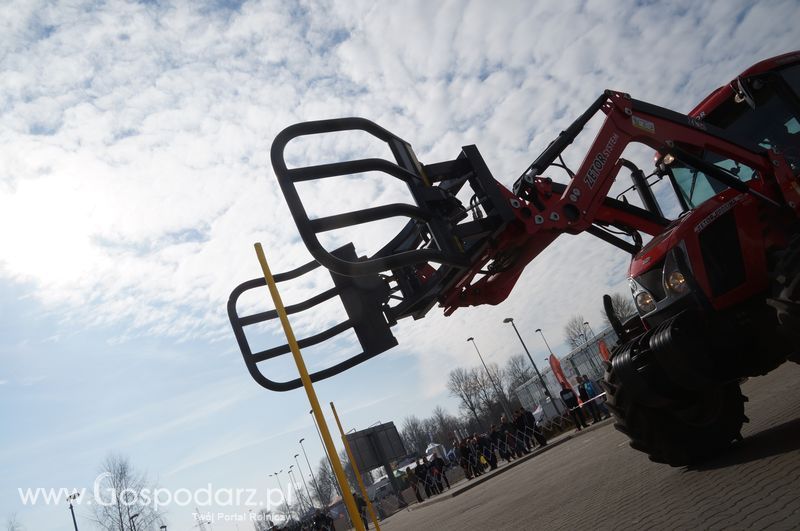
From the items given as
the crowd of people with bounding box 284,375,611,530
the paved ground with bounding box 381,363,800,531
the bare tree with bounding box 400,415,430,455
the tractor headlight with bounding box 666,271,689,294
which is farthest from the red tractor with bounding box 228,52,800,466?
the bare tree with bounding box 400,415,430,455

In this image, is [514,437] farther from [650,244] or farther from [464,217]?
[464,217]

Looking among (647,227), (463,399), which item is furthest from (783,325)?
(463,399)

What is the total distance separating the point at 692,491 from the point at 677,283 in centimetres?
179

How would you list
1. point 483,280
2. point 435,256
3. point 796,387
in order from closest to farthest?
point 435,256
point 483,280
point 796,387

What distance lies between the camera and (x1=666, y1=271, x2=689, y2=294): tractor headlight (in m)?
5.17

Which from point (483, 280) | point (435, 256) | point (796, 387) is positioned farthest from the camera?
point (796, 387)

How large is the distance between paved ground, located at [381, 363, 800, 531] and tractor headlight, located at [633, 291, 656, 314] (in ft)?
5.13

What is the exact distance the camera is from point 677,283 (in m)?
5.22

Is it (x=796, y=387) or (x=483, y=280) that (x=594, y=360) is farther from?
(x=483, y=280)

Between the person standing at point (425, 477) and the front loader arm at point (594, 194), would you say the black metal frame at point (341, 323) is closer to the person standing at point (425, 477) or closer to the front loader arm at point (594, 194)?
the front loader arm at point (594, 194)

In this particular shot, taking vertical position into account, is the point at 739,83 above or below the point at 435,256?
above

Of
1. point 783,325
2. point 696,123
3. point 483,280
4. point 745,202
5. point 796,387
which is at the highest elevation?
point 696,123

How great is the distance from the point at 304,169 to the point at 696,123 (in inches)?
174

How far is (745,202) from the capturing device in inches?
217
